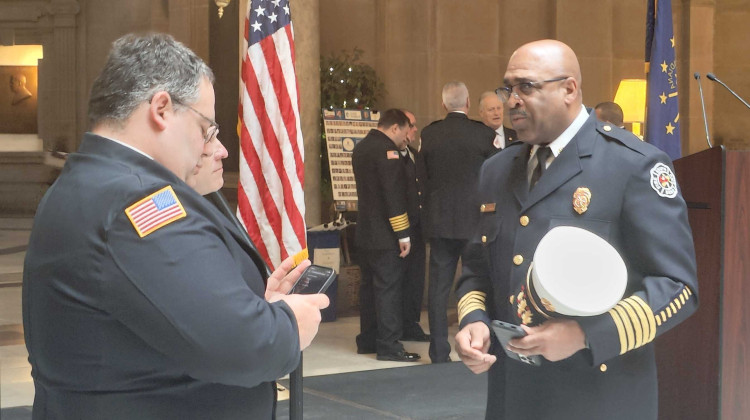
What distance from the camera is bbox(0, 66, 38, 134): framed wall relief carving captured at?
79.0 ft

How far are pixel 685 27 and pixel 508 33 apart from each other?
2.45 meters

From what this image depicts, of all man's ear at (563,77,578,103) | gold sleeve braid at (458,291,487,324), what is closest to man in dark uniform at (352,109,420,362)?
gold sleeve braid at (458,291,487,324)

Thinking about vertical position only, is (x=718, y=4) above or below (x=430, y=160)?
above

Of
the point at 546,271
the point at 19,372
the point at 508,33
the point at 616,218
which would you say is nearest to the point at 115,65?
the point at 546,271

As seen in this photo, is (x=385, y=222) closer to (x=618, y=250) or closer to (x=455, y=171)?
(x=455, y=171)

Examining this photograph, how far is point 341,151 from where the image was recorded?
1026 cm

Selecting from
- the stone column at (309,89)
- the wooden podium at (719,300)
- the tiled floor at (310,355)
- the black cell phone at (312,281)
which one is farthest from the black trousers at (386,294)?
the black cell phone at (312,281)

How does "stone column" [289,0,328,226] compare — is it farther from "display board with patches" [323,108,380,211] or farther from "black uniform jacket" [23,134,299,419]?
"black uniform jacket" [23,134,299,419]

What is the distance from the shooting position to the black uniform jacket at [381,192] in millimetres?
7766

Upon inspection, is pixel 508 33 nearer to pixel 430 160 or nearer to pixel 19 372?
pixel 430 160

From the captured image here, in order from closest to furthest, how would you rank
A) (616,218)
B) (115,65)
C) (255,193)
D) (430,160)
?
(115,65), (616,218), (255,193), (430,160)

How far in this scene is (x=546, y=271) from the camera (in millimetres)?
2348

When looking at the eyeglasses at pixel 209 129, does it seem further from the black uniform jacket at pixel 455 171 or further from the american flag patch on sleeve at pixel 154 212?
the black uniform jacket at pixel 455 171

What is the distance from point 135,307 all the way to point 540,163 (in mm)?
1446
